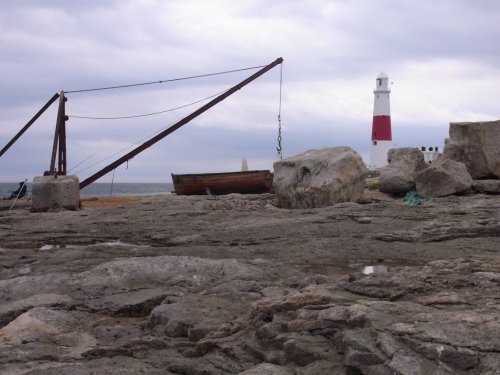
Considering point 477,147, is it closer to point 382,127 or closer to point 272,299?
point 272,299

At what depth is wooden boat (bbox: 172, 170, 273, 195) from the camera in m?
19.2

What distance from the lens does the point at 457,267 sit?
580 cm

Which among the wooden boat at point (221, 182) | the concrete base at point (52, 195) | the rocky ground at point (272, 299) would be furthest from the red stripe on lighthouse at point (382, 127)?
the rocky ground at point (272, 299)

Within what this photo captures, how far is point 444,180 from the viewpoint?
12516mm

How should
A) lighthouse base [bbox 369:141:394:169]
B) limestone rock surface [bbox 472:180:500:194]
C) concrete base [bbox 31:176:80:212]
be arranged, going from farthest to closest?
lighthouse base [bbox 369:141:394:169], concrete base [bbox 31:176:80:212], limestone rock surface [bbox 472:180:500:194]

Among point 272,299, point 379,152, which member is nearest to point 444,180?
point 272,299

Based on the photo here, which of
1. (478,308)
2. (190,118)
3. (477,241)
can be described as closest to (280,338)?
(478,308)

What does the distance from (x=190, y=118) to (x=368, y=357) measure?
19208mm

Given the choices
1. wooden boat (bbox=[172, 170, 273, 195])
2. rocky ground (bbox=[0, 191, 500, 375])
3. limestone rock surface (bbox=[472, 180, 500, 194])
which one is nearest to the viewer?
rocky ground (bbox=[0, 191, 500, 375])

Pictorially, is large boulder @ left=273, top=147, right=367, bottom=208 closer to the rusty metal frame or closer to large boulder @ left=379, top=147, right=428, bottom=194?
large boulder @ left=379, top=147, right=428, bottom=194

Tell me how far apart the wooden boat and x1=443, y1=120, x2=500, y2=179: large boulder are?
6363 mm

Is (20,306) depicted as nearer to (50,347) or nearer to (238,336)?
(50,347)

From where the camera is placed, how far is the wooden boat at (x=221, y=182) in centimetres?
1916

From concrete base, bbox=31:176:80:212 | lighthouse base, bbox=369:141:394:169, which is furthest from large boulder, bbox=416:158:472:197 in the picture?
lighthouse base, bbox=369:141:394:169
